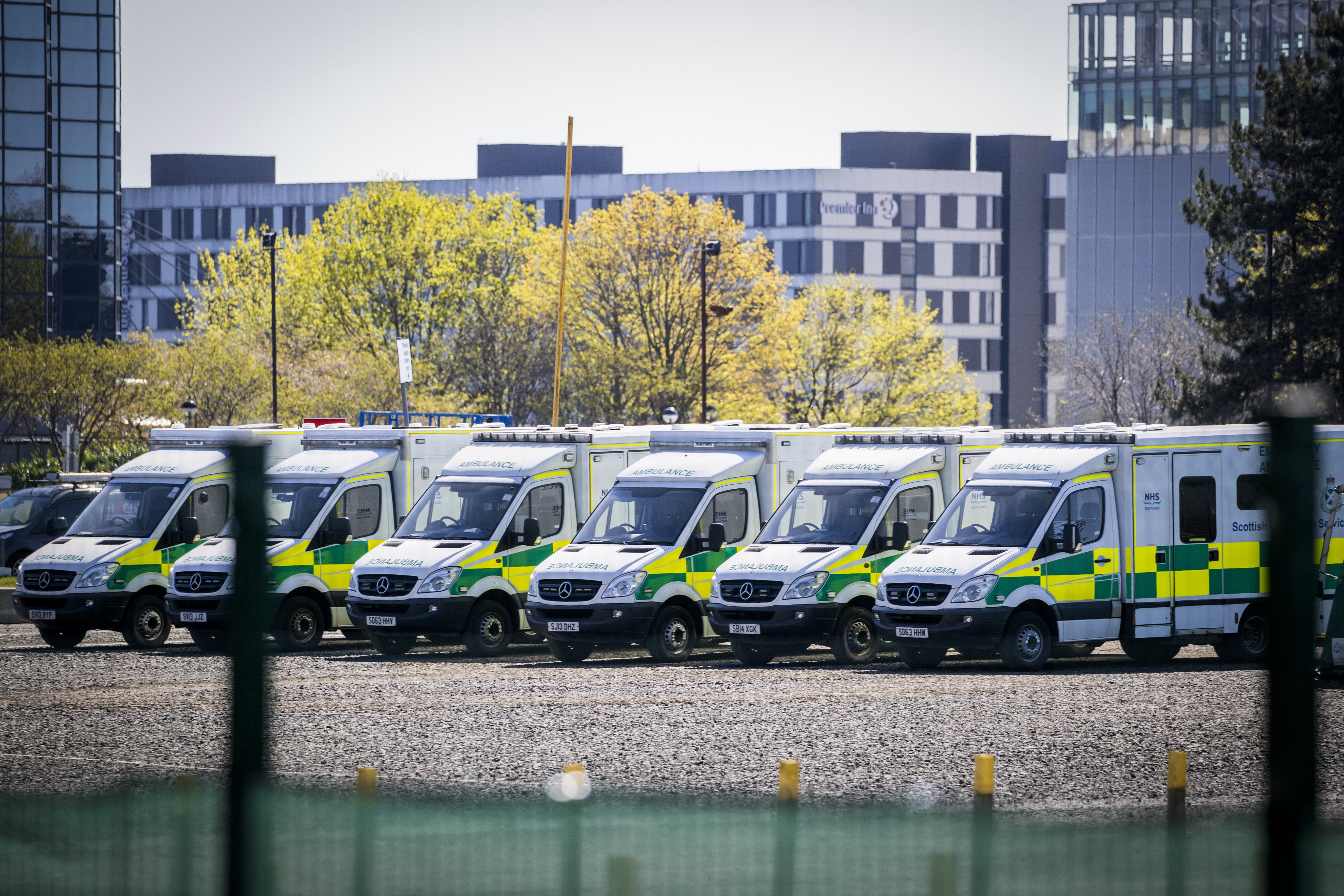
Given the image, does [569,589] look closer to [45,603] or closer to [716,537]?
[716,537]

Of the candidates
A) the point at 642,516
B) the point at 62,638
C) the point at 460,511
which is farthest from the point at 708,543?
the point at 62,638

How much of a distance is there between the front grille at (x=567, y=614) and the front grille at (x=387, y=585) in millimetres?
1834

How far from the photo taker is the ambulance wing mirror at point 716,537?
2283 cm

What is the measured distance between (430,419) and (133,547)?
20.9 feet

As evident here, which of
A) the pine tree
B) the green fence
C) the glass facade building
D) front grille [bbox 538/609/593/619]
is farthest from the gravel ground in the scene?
the glass facade building

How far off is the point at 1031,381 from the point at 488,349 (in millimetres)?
62634

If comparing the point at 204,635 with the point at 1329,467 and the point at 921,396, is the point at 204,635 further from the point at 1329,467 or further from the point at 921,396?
the point at 921,396

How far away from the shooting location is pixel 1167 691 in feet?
59.1

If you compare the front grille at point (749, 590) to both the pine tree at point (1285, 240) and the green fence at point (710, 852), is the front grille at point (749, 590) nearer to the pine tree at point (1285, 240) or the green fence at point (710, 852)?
the green fence at point (710, 852)

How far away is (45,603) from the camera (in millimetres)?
24125

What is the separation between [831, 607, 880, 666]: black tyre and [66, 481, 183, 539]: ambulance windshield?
9.47 metres

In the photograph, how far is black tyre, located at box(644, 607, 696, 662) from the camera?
73.6ft

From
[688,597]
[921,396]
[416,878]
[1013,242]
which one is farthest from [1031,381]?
[416,878]

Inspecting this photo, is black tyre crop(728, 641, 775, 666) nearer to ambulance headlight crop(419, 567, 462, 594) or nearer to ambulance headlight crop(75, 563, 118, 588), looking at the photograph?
ambulance headlight crop(419, 567, 462, 594)
